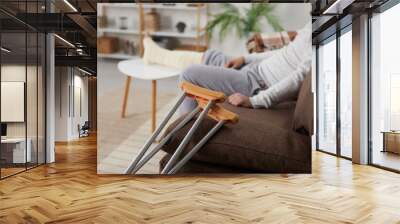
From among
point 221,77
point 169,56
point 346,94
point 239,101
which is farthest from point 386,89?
point 169,56

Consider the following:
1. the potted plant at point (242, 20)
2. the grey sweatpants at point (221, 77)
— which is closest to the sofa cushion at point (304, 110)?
→ the grey sweatpants at point (221, 77)

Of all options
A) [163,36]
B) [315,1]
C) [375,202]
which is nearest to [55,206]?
[163,36]

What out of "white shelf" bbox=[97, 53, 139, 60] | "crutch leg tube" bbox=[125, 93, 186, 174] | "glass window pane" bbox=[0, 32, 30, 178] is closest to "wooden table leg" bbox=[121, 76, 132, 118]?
"white shelf" bbox=[97, 53, 139, 60]

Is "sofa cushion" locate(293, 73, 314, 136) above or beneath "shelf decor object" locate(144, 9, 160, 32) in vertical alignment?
beneath

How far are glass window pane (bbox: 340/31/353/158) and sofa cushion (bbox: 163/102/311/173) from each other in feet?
9.86

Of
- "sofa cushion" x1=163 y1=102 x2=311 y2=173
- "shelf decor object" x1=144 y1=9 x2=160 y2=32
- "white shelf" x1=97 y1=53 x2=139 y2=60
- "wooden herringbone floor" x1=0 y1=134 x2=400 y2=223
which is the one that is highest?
"shelf decor object" x1=144 y1=9 x2=160 y2=32

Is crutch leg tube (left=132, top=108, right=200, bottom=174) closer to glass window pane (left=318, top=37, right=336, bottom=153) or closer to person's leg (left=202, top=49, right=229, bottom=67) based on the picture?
person's leg (left=202, top=49, right=229, bottom=67)

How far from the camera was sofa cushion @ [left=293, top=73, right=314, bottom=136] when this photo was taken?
5.58 m

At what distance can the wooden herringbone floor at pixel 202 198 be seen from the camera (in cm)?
376

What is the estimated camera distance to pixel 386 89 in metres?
6.89

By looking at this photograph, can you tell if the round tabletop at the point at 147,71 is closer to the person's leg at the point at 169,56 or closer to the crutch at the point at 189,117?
the person's leg at the point at 169,56

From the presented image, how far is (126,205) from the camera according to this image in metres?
4.23

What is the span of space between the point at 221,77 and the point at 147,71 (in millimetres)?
997

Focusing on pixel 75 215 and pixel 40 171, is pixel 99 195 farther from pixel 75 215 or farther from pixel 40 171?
pixel 40 171
